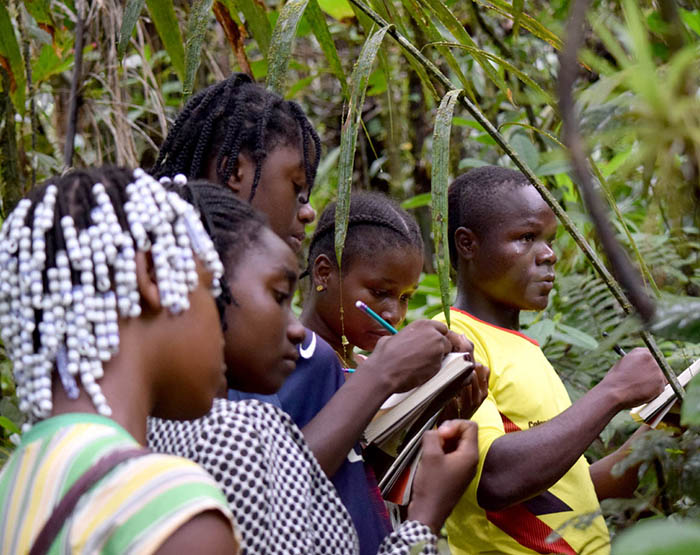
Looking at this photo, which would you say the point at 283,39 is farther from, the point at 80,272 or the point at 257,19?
the point at 80,272

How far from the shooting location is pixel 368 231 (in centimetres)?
244

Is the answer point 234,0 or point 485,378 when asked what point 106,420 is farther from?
point 234,0

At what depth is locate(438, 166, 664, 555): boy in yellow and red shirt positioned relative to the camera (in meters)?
2.02

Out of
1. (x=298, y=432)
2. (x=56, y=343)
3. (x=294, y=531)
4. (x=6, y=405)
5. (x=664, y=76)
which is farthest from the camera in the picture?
(x=6, y=405)

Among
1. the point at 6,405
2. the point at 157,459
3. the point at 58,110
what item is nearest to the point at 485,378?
the point at 157,459

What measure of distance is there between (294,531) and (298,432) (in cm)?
17

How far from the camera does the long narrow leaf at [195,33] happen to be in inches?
68.7

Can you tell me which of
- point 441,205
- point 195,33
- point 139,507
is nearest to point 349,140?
point 441,205

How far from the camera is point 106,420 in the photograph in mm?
1094

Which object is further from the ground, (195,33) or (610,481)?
(195,33)

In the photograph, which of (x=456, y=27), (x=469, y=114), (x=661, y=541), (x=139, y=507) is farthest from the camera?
(x=469, y=114)

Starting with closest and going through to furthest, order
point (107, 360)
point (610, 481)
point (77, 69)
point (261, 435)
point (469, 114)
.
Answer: point (107, 360) → point (261, 435) → point (610, 481) → point (77, 69) → point (469, 114)

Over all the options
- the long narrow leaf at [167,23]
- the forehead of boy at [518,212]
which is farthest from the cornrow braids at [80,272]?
the forehead of boy at [518,212]

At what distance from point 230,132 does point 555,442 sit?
0.95 metres
